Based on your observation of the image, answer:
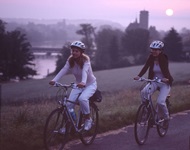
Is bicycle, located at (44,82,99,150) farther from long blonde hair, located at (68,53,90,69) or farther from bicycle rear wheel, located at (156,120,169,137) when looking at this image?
bicycle rear wheel, located at (156,120,169,137)

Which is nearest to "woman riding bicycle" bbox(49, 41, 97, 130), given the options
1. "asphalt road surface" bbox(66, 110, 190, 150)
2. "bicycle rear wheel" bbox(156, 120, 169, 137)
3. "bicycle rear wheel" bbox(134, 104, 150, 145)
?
"asphalt road surface" bbox(66, 110, 190, 150)

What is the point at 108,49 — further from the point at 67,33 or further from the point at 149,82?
the point at 149,82

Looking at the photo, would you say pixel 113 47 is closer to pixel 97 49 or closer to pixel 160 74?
pixel 97 49

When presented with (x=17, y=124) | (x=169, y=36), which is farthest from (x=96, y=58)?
(x=17, y=124)

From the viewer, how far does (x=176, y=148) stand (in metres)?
5.93

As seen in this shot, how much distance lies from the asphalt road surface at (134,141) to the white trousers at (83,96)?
72 centimetres

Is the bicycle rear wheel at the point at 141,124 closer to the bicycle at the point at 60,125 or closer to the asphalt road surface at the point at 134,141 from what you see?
the asphalt road surface at the point at 134,141

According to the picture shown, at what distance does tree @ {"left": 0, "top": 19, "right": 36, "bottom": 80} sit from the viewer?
47603mm

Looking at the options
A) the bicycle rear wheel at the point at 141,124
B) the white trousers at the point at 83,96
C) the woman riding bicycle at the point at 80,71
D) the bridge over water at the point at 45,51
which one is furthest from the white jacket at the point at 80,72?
the bridge over water at the point at 45,51

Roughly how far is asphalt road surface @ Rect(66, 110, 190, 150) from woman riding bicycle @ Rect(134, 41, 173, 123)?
1.58 feet

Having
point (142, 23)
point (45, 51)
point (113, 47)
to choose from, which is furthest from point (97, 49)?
point (45, 51)

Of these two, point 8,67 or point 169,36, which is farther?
point 8,67

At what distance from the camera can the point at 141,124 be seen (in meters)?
6.21

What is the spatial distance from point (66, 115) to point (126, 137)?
1.76 meters
